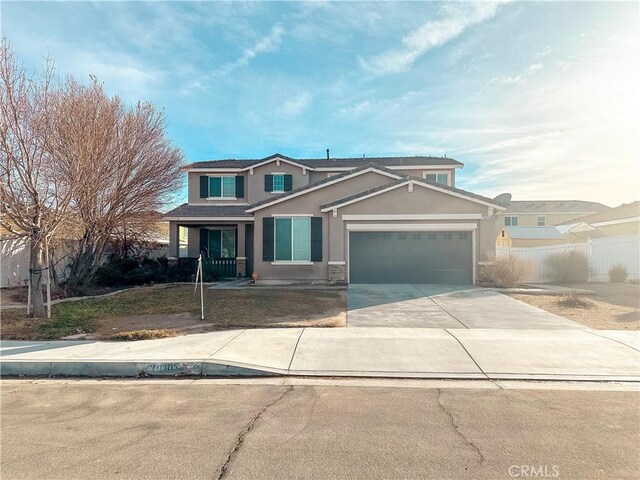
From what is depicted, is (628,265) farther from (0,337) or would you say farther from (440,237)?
(0,337)

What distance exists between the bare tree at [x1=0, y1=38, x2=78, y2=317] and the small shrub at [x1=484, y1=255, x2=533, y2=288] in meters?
14.1

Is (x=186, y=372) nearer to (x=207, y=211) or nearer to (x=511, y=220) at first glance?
(x=207, y=211)

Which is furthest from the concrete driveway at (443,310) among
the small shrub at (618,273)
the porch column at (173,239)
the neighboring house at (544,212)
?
the neighboring house at (544,212)

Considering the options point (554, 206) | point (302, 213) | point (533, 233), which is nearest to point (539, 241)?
point (533, 233)

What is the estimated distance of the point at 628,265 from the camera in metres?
16.4

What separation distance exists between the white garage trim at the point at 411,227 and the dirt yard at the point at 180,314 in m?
3.25

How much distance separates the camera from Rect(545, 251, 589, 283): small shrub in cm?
1678

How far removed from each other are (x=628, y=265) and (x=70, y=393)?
19.9 meters

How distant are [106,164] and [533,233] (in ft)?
99.3

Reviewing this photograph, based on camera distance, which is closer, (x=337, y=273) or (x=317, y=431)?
(x=317, y=431)

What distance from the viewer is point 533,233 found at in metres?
31.1

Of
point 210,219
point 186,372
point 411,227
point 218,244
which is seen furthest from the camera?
point 218,244

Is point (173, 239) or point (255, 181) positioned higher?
point (255, 181)

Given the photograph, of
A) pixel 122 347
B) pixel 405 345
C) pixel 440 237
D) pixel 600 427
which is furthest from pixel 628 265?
pixel 122 347
